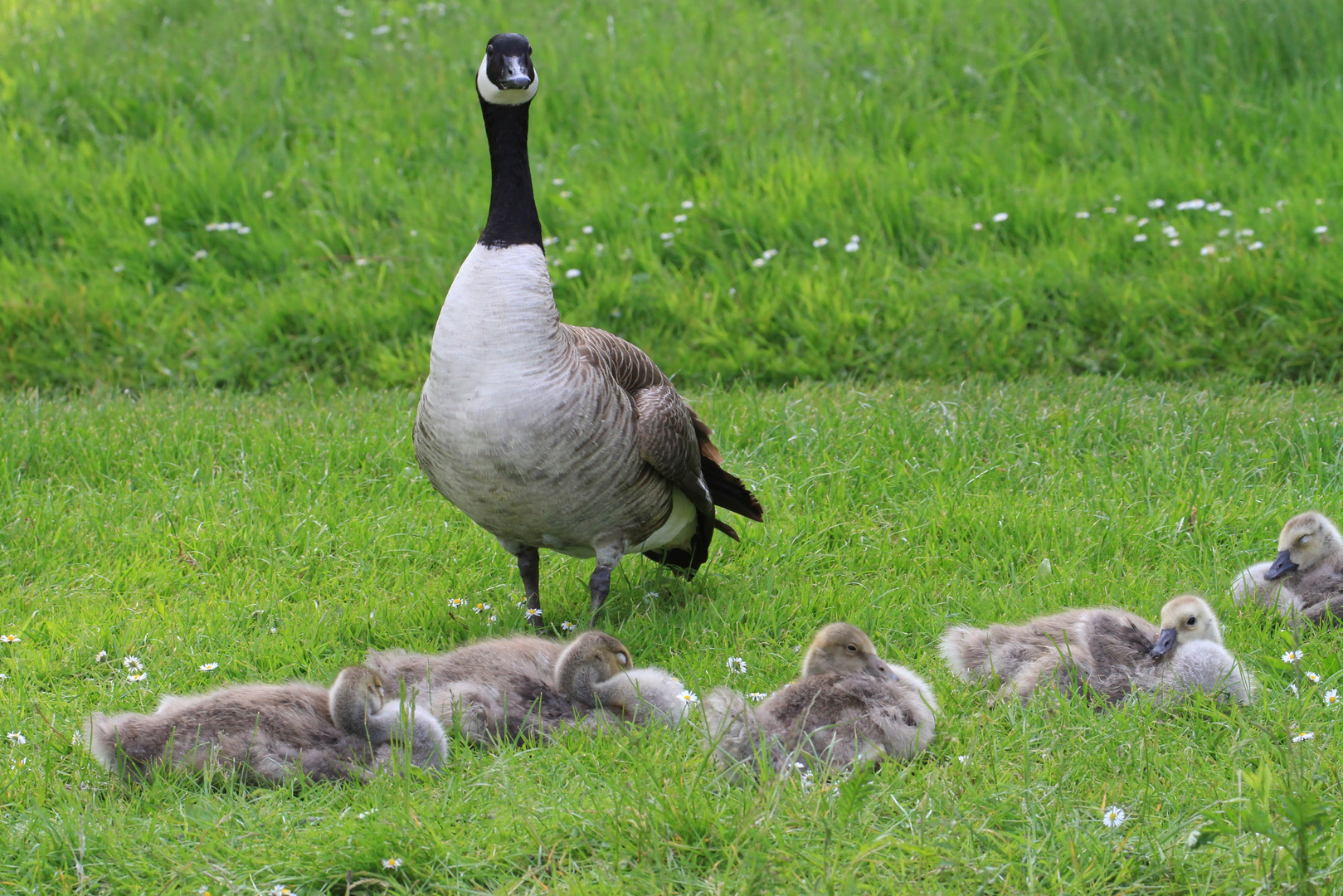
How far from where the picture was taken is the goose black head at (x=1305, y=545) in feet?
17.3

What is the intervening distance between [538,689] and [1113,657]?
205cm

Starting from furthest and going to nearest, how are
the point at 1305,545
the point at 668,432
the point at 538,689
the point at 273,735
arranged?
the point at 668,432
the point at 1305,545
the point at 538,689
the point at 273,735

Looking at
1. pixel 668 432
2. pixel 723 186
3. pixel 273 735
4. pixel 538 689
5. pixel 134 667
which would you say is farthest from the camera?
pixel 723 186

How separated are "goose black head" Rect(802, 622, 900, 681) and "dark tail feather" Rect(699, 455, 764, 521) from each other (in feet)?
4.81

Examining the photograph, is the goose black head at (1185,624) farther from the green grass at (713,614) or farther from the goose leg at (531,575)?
the goose leg at (531,575)

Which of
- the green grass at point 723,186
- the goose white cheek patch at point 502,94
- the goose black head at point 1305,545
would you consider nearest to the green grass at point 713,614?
the goose black head at point 1305,545

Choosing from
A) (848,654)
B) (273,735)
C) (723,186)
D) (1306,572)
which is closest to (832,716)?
(848,654)

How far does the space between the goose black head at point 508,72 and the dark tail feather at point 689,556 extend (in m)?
2.03

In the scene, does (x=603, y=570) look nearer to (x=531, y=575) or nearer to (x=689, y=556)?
(x=531, y=575)

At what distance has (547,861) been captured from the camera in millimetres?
3594

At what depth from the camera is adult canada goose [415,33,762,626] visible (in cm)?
493

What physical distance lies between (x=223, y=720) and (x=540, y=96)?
337 inches

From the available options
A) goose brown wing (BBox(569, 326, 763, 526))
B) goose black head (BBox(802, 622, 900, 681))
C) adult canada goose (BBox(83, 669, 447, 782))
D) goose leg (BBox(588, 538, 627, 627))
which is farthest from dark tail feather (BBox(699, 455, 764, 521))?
adult canada goose (BBox(83, 669, 447, 782))

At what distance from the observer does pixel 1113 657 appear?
15.5 ft
